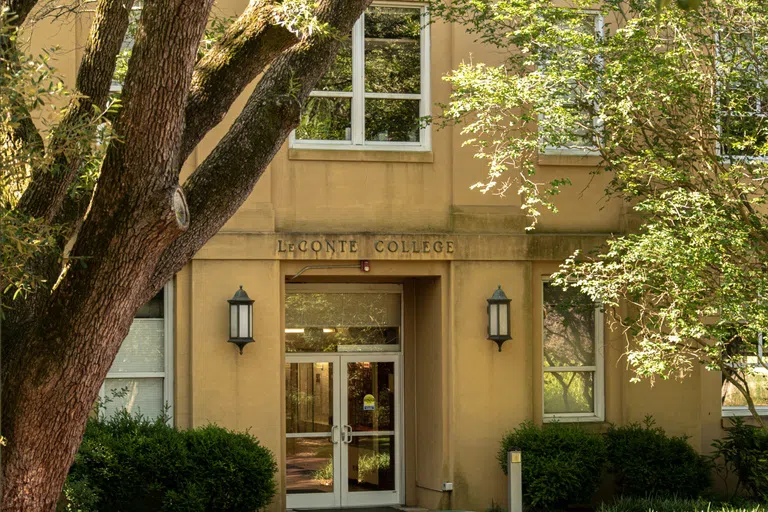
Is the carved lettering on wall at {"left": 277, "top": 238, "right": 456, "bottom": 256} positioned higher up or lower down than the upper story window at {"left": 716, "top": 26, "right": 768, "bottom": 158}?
lower down

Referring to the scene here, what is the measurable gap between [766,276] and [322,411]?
677 centimetres

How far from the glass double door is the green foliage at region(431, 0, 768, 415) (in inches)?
157

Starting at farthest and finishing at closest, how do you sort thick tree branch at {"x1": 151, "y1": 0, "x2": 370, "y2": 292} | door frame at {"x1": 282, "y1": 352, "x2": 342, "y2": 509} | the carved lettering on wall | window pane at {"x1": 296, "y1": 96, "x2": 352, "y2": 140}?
door frame at {"x1": 282, "y1": 352, "x2": 342, "y2": 509} → window pane at {"x1": 296, "y1": 96, "x2": 352, "y2": 140} → the carved lettering on wall → thick tree branch at {"x1": 151, "y1": 0, "x2": 370, "y2": 292}

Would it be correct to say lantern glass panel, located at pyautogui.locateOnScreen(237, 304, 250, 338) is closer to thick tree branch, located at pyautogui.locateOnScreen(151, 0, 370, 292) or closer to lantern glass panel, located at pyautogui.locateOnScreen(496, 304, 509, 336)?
lantern glass panel, located at pyautogui.locateOnScreen(496, 304, 509, 336)

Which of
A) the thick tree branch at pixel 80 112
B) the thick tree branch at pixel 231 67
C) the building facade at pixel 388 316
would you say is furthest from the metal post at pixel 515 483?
the thick tree branch at pixel 80 112

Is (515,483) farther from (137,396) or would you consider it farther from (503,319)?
(137,396)

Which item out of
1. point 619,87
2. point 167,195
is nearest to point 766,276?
point 619,87

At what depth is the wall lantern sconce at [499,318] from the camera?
1508cm

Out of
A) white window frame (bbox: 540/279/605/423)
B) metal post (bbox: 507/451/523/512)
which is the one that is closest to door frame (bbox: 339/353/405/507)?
white window frame (bbox: 540/279/605/423)

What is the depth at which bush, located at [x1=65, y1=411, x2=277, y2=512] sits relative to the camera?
13.2 metres

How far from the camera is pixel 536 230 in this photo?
15.5m

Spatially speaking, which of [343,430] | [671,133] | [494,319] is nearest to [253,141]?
[671,133]

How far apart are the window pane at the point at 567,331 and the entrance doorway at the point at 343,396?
218 cm

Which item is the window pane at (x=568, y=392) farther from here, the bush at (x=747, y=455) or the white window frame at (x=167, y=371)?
the white window frame at (x=167, y=371)
